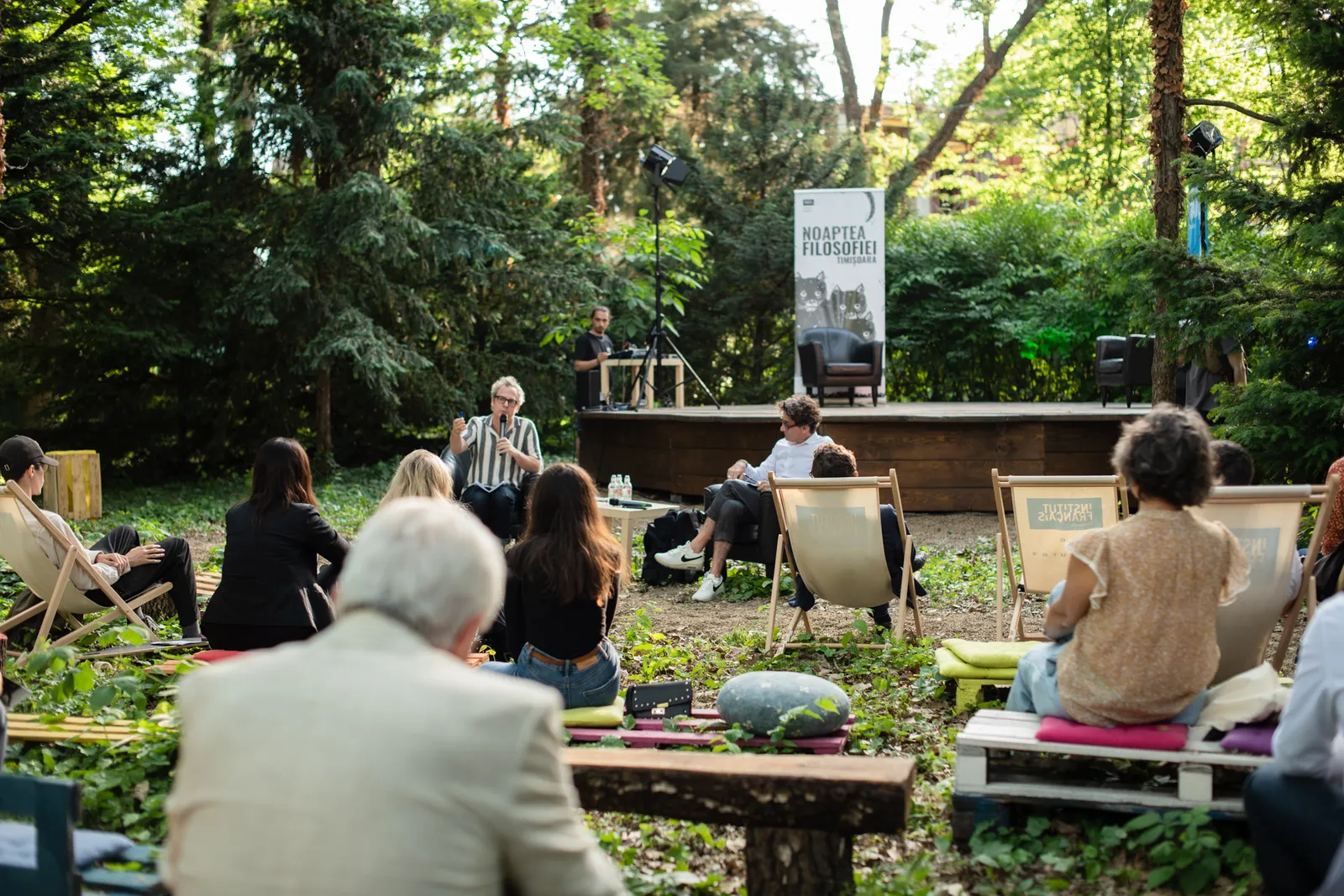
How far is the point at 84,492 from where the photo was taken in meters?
11.5

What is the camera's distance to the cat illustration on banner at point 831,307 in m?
13.9

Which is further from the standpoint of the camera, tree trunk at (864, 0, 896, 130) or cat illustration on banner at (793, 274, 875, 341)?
tree trunk at (864, 0, 896, 130)

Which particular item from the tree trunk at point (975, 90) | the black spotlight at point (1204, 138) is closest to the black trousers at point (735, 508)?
the black spotlight at point (1204, 138)

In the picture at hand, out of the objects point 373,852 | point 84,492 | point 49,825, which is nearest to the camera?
point 373,852

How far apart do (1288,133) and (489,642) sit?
15.7ft

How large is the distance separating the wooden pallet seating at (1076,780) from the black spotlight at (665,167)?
29.9 feet

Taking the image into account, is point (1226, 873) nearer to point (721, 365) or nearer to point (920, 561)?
point (920, 561)

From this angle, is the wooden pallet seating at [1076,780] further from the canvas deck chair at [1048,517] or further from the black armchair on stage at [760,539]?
the black armchair on stage at [760,539]

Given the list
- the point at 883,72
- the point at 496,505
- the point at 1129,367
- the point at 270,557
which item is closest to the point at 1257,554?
the point at 270,557

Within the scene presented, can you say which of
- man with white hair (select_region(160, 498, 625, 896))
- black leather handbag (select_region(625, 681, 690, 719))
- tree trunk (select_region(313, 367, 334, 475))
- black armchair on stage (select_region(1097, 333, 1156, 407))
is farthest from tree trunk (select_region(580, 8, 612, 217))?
man with white hair (select_region(160, 498, 625, 896))

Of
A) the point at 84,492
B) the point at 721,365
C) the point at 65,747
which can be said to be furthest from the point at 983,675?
the point at 721,365

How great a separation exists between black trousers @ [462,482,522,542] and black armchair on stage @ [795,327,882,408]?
5.54m

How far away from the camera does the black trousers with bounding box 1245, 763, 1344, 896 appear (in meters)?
2.23

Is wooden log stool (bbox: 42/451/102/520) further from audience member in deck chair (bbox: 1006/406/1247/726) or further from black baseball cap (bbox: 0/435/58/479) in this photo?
audience member in deck chair (bbox: 1006/406/1247/726)
